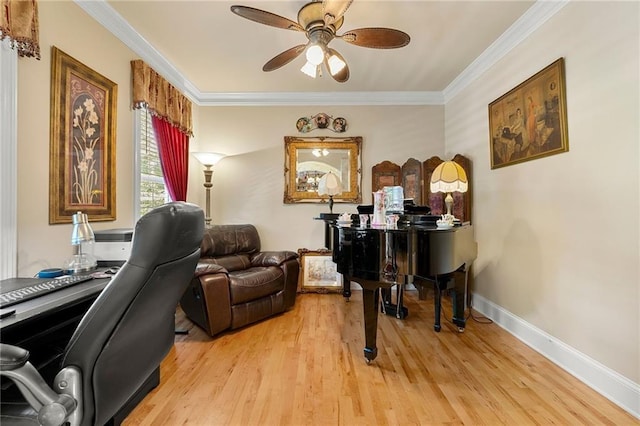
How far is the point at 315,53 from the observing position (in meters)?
2.01

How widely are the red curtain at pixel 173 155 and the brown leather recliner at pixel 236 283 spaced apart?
0.60 m

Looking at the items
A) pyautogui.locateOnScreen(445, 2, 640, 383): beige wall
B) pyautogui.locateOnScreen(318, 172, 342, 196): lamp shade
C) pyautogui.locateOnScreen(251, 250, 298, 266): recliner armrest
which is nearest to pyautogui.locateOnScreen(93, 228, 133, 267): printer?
pyautogui.locateOnScreen(251, 250, 298, 266): recliner armrest

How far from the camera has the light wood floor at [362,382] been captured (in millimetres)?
1586

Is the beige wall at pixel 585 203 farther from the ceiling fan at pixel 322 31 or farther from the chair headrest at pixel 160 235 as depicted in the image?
the chair headrest at pixel 160 235

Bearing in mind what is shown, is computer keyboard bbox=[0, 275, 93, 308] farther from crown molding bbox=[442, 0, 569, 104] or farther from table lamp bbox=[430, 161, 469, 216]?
crown molding bbox=[442, 0, 569, 104]

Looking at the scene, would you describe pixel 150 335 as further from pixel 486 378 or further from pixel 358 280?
pixel 486 378

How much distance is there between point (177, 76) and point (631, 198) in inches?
163

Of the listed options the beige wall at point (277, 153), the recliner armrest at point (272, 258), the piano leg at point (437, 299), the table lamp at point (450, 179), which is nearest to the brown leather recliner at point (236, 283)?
the recliner armrest at point (272, 258)

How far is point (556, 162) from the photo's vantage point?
213cm

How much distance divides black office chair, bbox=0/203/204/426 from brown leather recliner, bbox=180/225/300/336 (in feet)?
5.06

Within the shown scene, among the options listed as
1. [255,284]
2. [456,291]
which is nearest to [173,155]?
[255,284]

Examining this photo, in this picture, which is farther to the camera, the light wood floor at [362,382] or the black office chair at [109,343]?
the light wood floor at [362,382]

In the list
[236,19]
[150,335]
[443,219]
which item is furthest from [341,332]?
[236,19]

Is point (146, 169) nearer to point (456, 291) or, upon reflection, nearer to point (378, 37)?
point (378, 37)
